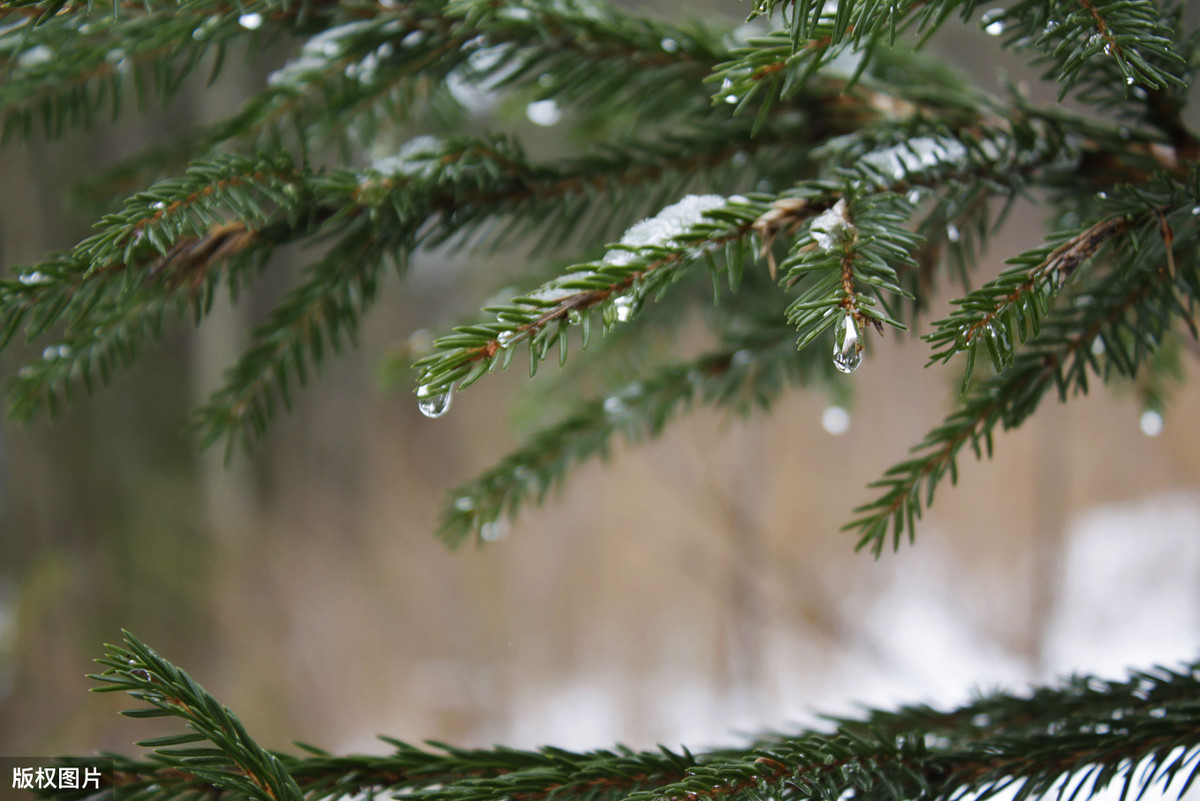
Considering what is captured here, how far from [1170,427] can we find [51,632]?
Answer: 7.82ft

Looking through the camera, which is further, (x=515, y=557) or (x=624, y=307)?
(x=515, y=557)

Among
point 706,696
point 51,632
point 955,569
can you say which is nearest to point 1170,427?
point 955,569

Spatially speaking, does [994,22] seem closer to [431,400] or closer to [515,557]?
[431,400]

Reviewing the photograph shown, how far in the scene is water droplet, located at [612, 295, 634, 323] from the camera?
0.78ft

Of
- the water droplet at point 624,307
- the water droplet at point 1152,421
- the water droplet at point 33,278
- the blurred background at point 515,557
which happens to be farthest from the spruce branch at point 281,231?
the blurred background at point 515,557

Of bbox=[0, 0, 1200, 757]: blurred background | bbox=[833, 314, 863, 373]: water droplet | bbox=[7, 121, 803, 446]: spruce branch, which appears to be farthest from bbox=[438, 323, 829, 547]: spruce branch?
bbox=[0, 0, 1200, 757]: blurred background

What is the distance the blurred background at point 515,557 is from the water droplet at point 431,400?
1.32 meters

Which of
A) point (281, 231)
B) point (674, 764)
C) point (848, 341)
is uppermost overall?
point (281, 231)

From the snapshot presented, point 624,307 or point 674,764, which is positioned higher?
point 624,307

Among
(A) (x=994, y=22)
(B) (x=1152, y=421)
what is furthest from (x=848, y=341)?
(B) (x=1152, y=421)

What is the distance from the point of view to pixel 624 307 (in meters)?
0.24

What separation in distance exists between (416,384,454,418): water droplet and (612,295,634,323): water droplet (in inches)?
2.3

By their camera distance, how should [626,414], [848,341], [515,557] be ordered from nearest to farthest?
[848,341]
[626,414]
[515,557]

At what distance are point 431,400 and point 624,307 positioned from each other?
71mm
